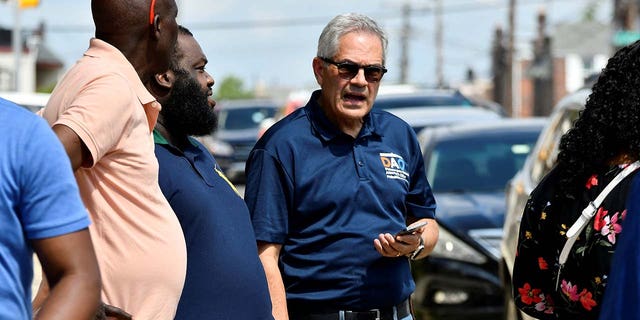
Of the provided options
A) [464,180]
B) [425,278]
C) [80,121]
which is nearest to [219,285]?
[80,121]

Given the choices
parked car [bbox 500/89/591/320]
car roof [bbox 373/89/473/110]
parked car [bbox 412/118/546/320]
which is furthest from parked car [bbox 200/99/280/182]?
parked car [bbox 500/89/591/320]

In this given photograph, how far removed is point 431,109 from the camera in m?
14.9

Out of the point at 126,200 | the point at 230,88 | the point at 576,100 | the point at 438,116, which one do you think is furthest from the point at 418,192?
the point at 230,88

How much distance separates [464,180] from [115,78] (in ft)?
24.3

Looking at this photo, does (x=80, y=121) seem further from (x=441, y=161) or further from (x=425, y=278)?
(x=441, y=161)

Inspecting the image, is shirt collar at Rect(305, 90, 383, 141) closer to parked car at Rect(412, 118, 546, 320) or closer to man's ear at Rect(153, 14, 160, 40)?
man's ear at Rect(153, 14, 160, 40)

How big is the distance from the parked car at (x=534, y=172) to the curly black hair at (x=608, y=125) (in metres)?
3.55

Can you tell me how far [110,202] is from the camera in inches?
136

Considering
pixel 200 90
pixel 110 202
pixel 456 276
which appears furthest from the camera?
pixel 456 276

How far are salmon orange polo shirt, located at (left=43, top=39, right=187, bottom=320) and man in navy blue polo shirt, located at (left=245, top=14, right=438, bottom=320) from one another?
1114 mm

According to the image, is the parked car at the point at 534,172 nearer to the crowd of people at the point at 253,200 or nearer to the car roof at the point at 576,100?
the car roof at the point at 576,100

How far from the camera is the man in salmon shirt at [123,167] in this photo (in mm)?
3320

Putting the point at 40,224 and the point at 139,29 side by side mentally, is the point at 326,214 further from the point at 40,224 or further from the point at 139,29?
the point at 40,224

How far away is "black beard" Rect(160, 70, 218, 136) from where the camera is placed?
164 inches
